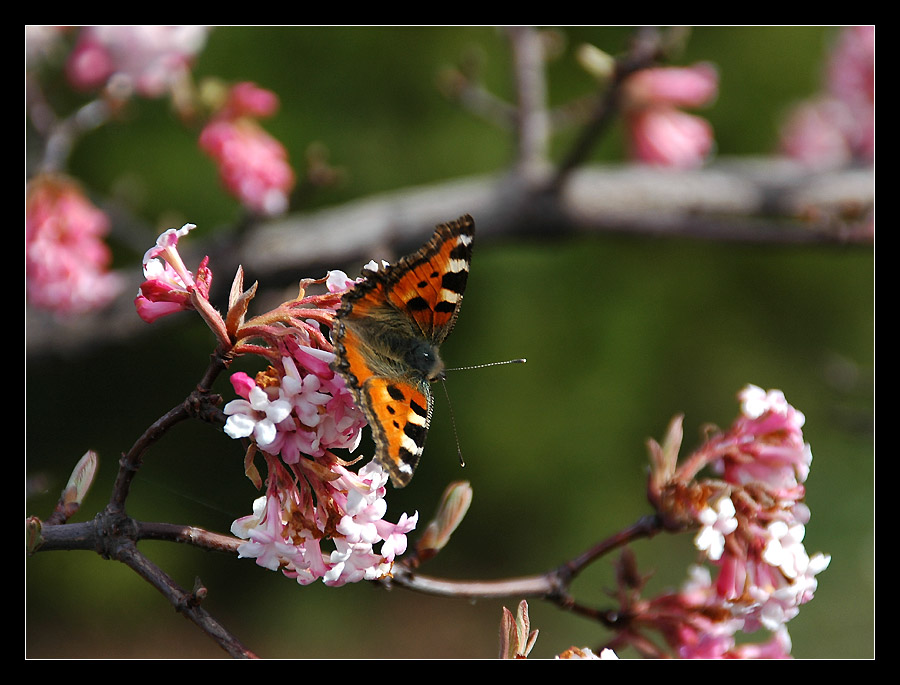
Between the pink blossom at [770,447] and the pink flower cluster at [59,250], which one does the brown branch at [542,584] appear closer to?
the pink blossom at [770,447]

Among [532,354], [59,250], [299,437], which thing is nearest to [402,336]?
[299,437]

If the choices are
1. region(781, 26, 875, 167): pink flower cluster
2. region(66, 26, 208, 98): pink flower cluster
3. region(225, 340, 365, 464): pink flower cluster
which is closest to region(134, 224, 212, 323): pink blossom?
region(225, 340, 365, 464): pink flower cluster

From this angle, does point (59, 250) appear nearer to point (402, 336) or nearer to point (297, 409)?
point (402, 336)

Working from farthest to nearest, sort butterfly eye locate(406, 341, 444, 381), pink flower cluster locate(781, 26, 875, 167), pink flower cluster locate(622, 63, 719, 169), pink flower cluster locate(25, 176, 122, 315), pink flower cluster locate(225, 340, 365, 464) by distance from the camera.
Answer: pink flower cluster locate(781, 26, 875, 167), pink flower cluster locate(622, 63, 719, 169), pink flower cluster locate(25, 176, 122, 315), butterfly eye locate(406, 341, 444, 381), pink flower cluster locate(225, 340, 365, 464)

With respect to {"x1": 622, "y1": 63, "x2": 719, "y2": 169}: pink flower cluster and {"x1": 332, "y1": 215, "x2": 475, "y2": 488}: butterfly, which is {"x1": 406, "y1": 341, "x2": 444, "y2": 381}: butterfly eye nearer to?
{"x1": 332, "y1": 215, "x2": 475, "y2": 488}: butterfly

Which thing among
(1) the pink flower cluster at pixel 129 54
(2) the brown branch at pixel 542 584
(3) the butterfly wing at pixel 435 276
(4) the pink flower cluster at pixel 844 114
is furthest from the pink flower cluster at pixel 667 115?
(2) the brown branch at pixel 542 584

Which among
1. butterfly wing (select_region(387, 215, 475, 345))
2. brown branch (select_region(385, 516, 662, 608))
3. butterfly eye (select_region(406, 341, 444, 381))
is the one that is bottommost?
brown branch (select_region(385, 516, 662, 608))
